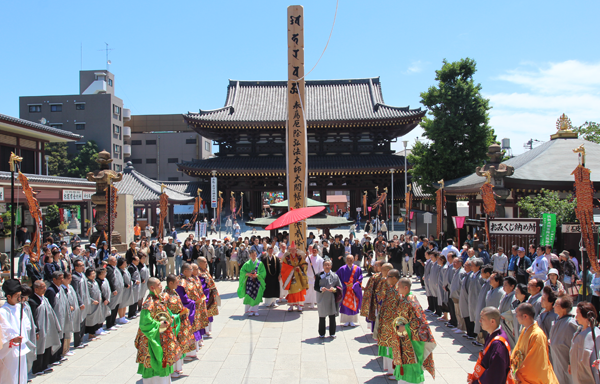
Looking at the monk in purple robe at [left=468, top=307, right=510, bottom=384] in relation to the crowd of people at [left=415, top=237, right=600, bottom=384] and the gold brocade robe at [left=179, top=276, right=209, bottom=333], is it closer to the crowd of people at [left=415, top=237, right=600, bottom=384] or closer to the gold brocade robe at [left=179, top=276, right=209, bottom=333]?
the crowd of people at [left=415, top=237, right=600, bottom=384]

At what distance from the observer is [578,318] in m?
4.30

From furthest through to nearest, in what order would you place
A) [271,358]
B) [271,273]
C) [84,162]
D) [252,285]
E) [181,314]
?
[84,162] → [271,273] → [252,285] → [271,358] → [181,314]

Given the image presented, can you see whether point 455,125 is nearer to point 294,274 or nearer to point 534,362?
point 294,274

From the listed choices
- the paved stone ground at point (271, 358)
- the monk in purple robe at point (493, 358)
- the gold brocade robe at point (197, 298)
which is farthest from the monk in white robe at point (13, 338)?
the monk in purple robe at point (493, 358)

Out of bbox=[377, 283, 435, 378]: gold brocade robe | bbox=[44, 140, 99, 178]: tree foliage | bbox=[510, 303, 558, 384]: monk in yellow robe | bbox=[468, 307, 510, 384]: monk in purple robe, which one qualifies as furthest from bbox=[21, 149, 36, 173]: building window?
bbox=[510, 303, 558, 384]: monk in yellow robe

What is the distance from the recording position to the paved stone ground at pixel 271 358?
574cm

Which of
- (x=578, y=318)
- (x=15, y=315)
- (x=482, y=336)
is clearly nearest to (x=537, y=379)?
(x=578, y=318)

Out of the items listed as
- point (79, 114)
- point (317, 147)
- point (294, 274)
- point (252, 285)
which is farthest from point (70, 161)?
point (294, 274)

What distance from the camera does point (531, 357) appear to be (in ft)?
12.6

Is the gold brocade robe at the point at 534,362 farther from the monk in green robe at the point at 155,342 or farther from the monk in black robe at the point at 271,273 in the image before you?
the monk in black robe at the point at 271,273

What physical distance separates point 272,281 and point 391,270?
4.34 metres

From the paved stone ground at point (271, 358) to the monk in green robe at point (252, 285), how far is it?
23.8 inches

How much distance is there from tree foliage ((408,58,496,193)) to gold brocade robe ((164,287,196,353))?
18.2 meters

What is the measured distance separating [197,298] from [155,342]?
5.70 ft
